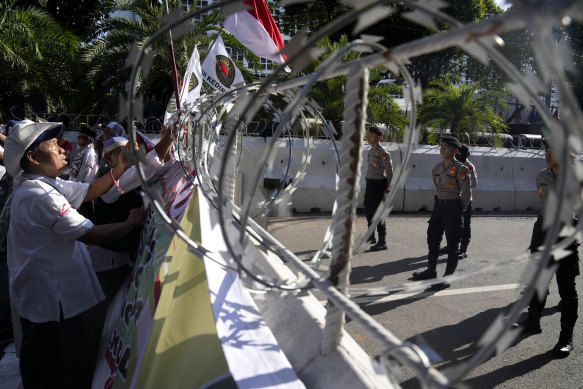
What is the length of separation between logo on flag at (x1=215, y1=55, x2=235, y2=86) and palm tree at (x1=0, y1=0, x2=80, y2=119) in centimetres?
965

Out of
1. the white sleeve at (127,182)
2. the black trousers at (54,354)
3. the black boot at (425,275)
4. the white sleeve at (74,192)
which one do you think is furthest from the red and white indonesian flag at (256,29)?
the black boot at (425,275)

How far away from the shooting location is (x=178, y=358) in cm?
159

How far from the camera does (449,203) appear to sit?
5.51 m

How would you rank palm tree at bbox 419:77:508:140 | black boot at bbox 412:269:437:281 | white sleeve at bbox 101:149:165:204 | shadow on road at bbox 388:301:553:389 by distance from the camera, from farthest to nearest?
palm tree at bbox 419:77:508:140
black boot at bbox 412:269:437:281
white sleeve at bbox 101:149:165:204
shadow on road at bbox 388:301:553:389

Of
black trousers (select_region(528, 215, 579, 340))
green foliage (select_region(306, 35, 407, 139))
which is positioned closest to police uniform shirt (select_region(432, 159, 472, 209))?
black trousers (select_region(528, 215, 579, 340))

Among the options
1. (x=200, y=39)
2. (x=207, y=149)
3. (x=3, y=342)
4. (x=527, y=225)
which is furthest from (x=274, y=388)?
(x=200, y=39)

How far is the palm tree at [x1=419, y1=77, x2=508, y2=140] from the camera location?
1535cm

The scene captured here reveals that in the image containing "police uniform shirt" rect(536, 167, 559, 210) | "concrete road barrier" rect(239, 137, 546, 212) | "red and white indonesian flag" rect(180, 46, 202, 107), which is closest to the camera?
"police uniform shirt" rect(536, 167, 559, 210)

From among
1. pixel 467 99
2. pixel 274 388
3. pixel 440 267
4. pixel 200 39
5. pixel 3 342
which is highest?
pixel 200 39

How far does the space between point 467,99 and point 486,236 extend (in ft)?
28.9

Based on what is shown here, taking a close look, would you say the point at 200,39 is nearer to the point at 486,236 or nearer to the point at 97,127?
the point at 97,127

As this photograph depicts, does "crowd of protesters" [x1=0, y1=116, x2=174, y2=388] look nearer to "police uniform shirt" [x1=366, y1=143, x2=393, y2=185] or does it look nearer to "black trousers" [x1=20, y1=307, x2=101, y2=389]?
"black trousers" [x1=20, y1=307, x2=101, y2=389]

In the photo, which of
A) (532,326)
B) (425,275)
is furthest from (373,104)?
(532,326)

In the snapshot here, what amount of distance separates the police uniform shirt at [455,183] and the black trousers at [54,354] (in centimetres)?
445
